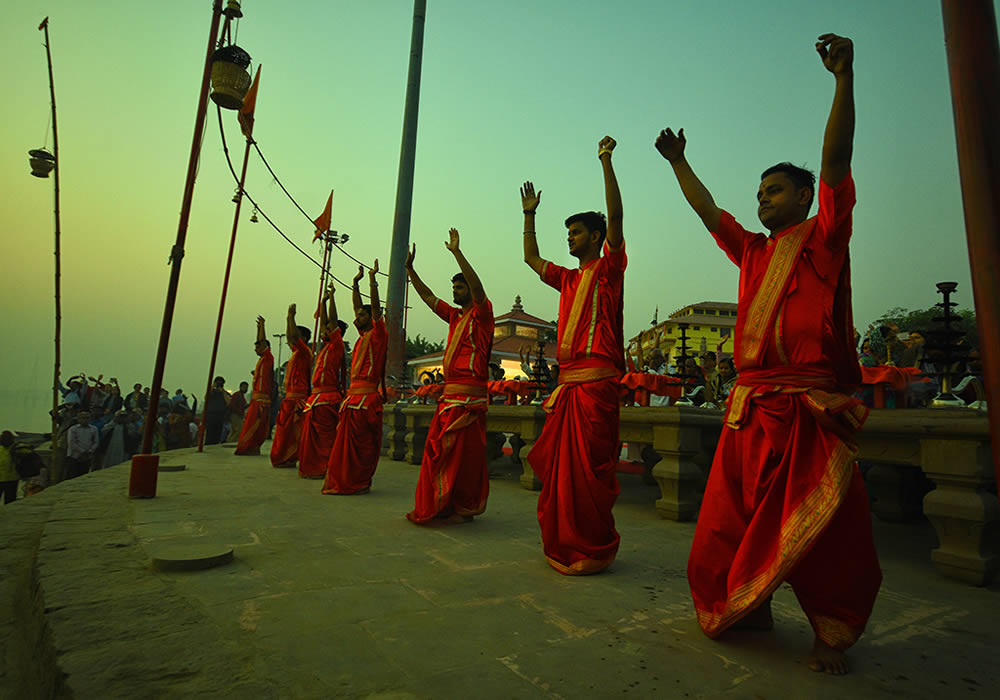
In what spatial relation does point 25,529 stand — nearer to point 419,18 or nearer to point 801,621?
point 801,621

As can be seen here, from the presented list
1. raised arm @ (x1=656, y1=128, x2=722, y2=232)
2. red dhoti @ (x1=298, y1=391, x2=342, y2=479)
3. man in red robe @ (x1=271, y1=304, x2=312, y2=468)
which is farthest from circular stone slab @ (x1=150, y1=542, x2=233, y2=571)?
man in red robe @ (x1=271, y1=304, x2=312, y2=468)

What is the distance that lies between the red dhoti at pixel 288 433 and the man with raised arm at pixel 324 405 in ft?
3.92

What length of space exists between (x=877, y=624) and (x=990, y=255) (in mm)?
2300

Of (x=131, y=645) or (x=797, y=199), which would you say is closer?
(x=131, y=645)

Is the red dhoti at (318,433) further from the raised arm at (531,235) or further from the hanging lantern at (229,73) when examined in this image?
the raised arm at (531,235)

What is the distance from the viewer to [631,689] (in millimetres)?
1710

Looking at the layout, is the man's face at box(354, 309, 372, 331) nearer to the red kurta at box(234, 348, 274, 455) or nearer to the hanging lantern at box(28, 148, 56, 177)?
the red kurta at box(234, 348, 274, 455)

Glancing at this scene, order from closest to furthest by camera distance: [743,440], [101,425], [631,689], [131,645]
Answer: [631,689] → [131,645] → [743,440] → [101,425]

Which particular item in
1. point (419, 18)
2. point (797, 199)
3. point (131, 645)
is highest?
point (419, 18)

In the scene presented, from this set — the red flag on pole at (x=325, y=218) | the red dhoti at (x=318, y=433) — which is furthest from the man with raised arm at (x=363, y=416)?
the red flag on pole at (x=325, y=218)

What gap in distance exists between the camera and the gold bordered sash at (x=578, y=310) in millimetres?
3436

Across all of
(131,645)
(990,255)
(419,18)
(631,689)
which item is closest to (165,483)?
(131,645)

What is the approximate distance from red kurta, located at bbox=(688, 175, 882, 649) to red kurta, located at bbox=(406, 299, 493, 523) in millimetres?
2492

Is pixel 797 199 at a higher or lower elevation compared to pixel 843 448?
higher
